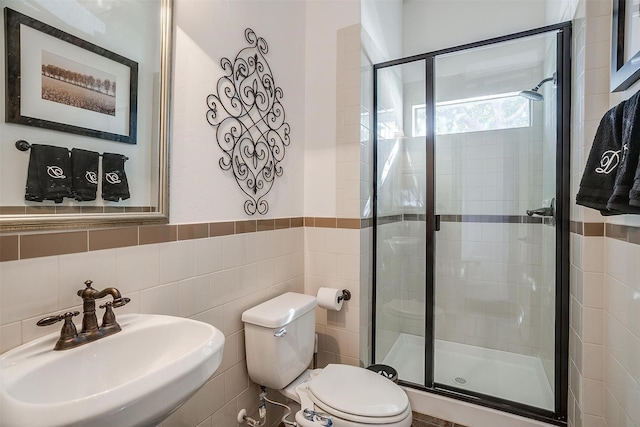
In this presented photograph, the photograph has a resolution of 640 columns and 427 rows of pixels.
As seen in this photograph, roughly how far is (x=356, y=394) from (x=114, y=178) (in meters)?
1.20

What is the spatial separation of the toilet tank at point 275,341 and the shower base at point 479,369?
2.82ft

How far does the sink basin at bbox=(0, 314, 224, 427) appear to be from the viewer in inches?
21.9

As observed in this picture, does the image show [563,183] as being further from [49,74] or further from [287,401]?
[49,74]

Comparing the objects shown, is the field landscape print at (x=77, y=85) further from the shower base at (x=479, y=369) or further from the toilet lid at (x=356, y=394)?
the shower base at (x=479, y=369)

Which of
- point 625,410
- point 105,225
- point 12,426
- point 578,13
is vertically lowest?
point 625,410

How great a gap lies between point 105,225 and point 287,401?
54.4 inches

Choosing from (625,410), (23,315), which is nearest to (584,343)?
(625,410)

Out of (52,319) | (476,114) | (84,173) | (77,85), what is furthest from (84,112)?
(476,114)

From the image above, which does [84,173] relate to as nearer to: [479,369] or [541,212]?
[541,212]

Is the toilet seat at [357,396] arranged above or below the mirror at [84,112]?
below

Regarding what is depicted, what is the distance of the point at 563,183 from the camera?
1539 millimetres

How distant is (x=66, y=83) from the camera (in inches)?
33.6

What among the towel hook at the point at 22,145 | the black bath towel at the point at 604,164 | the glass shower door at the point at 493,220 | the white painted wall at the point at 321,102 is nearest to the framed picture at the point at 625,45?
the black bath towel at the point at 604,164

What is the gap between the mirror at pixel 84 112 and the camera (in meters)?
0.76
